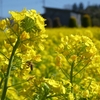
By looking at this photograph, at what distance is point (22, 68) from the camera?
1.94 metres

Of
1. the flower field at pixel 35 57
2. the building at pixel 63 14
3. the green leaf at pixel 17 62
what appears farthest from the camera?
the building at pixel 63 14

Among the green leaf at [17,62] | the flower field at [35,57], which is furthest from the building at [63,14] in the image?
the green leaf at [17,62]

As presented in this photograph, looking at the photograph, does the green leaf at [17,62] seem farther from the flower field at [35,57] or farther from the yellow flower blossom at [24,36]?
the yellow flower blossom at [24,36]

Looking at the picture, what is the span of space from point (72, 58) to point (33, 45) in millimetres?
186

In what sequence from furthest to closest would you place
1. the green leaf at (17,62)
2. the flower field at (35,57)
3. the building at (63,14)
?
the building at (63,14) → the green leaf at (17,62) → the flower field at (35,57)

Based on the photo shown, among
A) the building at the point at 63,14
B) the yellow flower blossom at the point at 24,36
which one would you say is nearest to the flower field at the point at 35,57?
the yellow flower blossom at the point at 24,36

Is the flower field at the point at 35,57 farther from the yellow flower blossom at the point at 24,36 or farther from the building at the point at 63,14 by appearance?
the building at the point at 63,14

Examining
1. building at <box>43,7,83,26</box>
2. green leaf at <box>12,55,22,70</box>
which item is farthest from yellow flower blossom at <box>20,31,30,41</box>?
building at <box>43,7,83,26</box>

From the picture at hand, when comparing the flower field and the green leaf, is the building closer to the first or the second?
the flower field

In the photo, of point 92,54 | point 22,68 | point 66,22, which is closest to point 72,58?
point 92,54

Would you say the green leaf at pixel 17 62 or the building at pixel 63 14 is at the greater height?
the green leaf at pixel 17 62

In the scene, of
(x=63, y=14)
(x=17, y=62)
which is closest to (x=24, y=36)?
(x=17, y=62)

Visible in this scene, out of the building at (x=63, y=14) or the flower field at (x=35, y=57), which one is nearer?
the flower field at (x=35, y=57)

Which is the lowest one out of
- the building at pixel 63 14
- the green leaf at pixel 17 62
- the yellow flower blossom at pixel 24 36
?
the building at pixel 63 14
